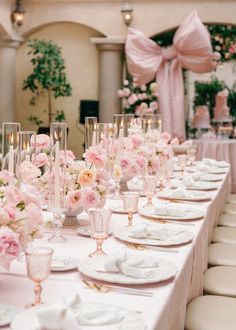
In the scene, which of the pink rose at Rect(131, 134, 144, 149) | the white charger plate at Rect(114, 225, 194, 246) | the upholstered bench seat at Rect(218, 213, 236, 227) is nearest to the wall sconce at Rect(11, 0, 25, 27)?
the upholstered bench seat at Rect(218, 213, 236, 227)

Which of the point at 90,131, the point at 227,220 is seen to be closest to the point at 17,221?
the point at 90,131

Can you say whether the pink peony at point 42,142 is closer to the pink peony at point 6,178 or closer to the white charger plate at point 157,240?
the white charger plate at point 157,240

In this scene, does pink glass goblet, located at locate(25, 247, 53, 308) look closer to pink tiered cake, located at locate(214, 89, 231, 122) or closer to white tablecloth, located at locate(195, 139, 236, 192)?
white tablecloth, located at locate(195, 139, 236, 192)

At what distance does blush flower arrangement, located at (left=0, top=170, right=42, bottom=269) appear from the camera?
65.8 inches

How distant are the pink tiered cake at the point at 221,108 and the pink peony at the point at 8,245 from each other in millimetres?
7131

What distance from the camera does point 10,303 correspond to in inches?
65.8

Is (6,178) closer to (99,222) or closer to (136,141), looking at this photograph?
(99,222)

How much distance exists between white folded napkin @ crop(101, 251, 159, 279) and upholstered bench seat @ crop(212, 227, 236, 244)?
207 cm

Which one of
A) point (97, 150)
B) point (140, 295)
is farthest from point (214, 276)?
point (140, 295)

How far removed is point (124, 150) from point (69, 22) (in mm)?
5970

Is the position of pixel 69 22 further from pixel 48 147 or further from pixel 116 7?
pixel 48 147

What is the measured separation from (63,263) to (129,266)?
27cm

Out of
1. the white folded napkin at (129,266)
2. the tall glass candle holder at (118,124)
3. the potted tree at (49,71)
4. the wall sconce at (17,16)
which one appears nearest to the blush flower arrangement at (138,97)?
the potted tree at (49,71)

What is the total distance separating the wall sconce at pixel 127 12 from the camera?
845 cm
